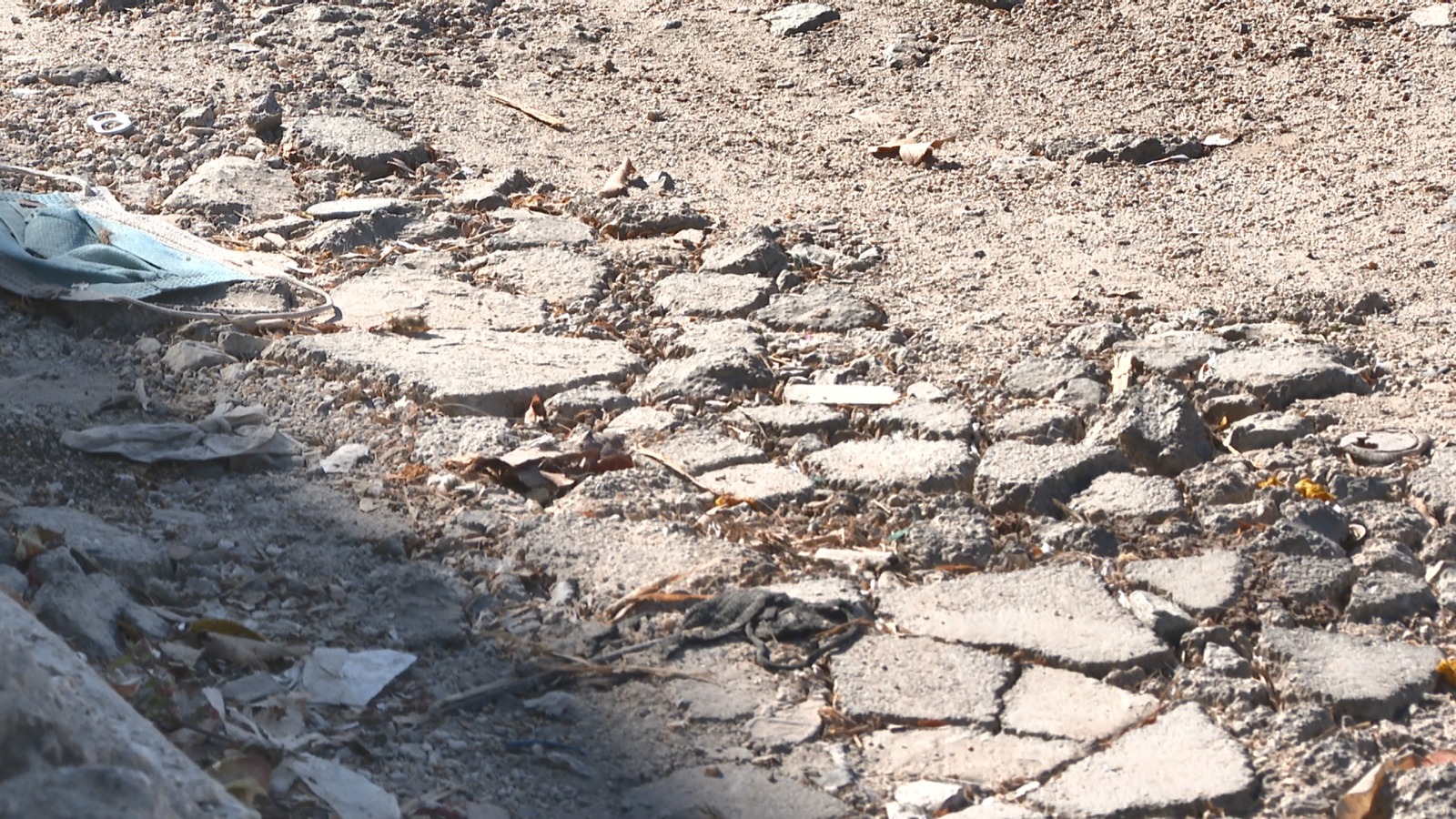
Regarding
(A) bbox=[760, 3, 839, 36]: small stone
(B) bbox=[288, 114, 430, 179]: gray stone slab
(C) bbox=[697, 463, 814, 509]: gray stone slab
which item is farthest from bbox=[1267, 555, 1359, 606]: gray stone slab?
(A) bbox=[760, 3, 839, 36]: small stone

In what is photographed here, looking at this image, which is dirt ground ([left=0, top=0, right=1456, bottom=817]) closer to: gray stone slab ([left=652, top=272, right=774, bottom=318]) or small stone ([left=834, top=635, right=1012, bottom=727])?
small stone ([left=834, top=635, right=1012, bottom=727])

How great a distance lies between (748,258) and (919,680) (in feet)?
6.12

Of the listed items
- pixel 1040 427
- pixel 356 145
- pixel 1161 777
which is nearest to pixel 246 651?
pixel 1161 777

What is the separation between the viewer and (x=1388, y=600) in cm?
236

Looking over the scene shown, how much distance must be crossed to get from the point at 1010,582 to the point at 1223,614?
0.34 metres

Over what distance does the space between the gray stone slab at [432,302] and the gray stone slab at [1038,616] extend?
1537 mm

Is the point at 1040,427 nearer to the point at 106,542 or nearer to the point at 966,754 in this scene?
the point at 966,754

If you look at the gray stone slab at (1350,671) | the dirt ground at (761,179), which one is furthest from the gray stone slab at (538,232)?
the gray stone slab at (1350,671)

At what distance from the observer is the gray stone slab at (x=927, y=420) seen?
303 centimetres

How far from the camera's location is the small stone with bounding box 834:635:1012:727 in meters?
2.22

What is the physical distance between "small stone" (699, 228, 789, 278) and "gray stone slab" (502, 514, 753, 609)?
4.42ft

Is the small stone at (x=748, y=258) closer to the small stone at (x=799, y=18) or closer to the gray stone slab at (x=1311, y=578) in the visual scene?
the gray stone slab at (x=1311, y=578)

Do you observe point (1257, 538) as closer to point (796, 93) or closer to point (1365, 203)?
point (1365, 203)

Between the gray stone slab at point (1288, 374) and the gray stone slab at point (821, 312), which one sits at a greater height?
the gray stone slab at point (1288, 374)
